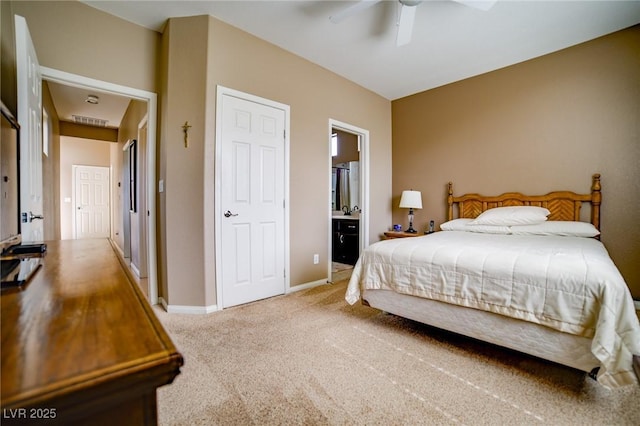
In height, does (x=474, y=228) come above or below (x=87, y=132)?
below

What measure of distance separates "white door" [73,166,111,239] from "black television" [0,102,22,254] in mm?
5780

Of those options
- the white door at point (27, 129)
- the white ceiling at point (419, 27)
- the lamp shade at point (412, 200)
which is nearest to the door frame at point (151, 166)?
the white ceiling at point (419, 27)

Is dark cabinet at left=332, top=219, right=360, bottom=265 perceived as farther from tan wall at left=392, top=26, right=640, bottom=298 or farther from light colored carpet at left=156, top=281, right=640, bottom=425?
light colored carpet at left=156, top=281, right=640, bottom=425

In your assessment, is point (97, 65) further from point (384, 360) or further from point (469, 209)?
point (469, 209)

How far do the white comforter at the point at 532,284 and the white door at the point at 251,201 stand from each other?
3.61ft

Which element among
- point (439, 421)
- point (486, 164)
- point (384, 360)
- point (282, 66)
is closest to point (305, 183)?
point (282, 66)

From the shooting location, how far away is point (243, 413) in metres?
1.40

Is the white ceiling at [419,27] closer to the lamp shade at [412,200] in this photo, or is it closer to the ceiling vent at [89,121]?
the lamp shade at [412,200]

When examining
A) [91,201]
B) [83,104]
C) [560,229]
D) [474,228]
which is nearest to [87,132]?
[83,104]

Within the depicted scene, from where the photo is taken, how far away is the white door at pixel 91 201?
659 cm

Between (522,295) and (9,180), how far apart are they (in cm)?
293

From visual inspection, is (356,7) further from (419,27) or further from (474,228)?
(474,228)

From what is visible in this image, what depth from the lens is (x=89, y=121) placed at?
5.34 m

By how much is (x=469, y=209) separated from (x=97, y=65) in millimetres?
4300
